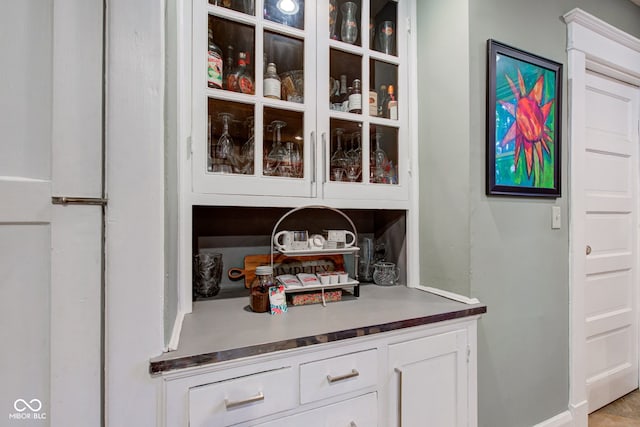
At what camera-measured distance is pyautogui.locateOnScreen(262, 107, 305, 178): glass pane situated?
4.02 ft

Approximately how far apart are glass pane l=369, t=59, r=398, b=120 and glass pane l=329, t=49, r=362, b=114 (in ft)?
0.23

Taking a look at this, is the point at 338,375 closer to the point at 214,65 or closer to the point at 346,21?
the point at 214,65

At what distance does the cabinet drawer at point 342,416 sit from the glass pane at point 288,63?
1.13 m

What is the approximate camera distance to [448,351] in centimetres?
114

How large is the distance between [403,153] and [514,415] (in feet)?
4.37

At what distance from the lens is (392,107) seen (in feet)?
4.75

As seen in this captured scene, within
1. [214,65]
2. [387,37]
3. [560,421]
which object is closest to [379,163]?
[387,37]

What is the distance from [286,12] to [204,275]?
3.79ft

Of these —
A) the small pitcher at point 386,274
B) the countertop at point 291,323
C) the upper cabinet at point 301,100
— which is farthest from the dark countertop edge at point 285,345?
the upper cabinet at point 301,100

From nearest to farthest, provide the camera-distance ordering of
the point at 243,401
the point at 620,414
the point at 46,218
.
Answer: the point at 46,218 < the point at 243,401 < the point at 620,414

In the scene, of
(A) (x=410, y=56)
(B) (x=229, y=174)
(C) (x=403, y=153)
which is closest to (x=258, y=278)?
(B) (x=229, y=174)

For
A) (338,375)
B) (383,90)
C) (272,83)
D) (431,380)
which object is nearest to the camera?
(338,375)

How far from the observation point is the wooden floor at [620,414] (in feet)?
5.68

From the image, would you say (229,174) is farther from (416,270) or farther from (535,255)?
(535,255)
